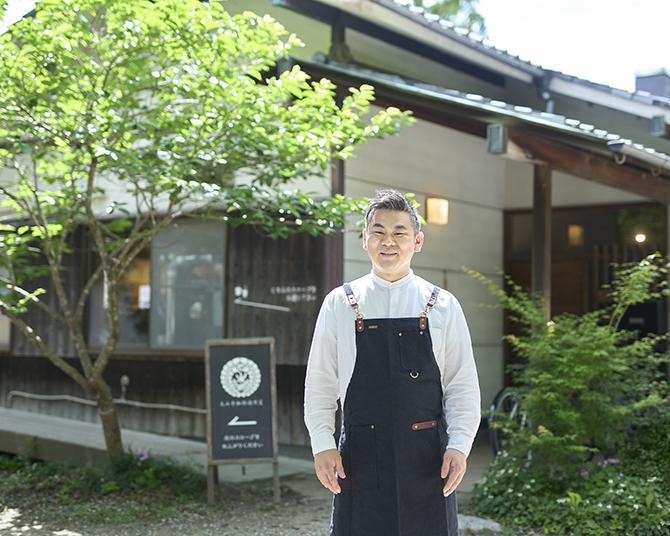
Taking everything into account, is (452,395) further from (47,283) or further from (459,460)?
(47,283)

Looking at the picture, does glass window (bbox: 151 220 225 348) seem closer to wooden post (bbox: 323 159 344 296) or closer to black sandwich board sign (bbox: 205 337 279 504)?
wooden post (bbox: 323 159 344 296)

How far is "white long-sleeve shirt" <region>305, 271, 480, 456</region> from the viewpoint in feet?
10.6

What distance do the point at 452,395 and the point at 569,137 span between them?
4.36 meters

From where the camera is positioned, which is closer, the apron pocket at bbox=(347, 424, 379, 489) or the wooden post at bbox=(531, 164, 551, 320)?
the apron pocket at bbox=(347, 424, 379, 489)

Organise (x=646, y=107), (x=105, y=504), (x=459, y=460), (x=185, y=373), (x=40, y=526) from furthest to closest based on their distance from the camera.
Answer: (x=185, y=373)
(x=646, y=107)
(x=105, y=504)
(x=40, y=526)
(x=459, y=460)

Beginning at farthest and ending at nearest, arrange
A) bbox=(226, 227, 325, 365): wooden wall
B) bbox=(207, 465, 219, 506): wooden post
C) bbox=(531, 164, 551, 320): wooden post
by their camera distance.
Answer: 1. bbox=(226, 227, 325, 365): wooden wall
2. bbox=(531, 164, 551, 320): wooden post
3. bbox=(207, 465, 219, 506): wooden post

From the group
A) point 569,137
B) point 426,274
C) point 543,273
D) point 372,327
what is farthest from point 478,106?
point 372,327

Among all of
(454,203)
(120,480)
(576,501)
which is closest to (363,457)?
(576,501)

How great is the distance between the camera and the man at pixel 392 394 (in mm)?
3180

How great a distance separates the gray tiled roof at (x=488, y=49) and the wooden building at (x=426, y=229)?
0.07 feet

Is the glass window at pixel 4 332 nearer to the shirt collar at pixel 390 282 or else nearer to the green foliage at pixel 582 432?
the green foliage at pixel 582 432

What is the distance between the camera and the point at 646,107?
9.07 meters

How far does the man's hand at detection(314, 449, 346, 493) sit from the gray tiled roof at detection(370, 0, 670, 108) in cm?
610

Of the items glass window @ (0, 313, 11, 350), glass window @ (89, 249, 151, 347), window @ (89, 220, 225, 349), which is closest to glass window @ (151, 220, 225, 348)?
window @ (89, 220, 225, 349)
